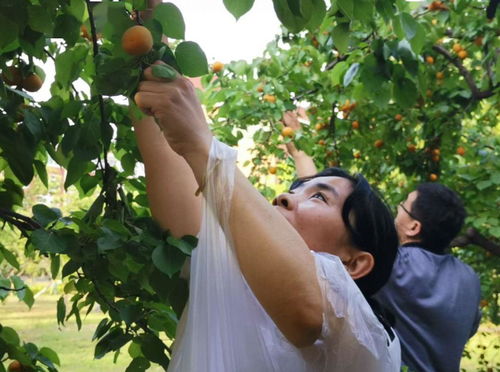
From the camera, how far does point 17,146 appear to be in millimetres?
1266

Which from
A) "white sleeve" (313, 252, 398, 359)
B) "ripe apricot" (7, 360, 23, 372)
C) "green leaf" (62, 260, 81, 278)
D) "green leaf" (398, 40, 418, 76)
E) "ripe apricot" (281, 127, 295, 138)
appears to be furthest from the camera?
"ripe apricot" (281, 127, 295, 138)

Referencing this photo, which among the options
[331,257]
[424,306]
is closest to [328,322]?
[331,257]

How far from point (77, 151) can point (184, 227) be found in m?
0.21

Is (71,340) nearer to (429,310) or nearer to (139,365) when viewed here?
(429,310)

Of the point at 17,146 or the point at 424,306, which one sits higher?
the point at 17,146

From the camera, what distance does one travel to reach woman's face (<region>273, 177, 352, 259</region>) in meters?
1.28

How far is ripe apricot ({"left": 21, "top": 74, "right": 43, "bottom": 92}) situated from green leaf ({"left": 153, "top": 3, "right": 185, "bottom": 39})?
0.51 meters

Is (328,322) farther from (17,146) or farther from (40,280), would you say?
(40,280)

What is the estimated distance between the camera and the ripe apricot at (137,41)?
3.08ft

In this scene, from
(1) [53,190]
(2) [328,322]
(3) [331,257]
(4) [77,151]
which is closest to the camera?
(2) [328,322]

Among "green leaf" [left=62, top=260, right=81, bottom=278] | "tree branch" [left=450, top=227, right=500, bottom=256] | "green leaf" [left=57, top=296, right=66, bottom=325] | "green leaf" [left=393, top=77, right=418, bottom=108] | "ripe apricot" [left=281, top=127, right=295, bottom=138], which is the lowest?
"tree branch" [left=450, top=227, right=500, bottom=256]

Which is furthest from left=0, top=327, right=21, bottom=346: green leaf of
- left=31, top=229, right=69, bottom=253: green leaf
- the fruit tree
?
left=31, top=229, right=69, bottom=253: green leaf

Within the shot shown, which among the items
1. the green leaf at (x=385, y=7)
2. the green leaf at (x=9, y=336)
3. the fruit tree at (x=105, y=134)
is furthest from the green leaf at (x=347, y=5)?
the green leaf at (x=9, y=336)

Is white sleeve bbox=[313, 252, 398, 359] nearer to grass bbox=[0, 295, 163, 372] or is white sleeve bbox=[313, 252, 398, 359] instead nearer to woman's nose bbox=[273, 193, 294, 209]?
woman's nose bbox=[273, 193, 294, 209]
